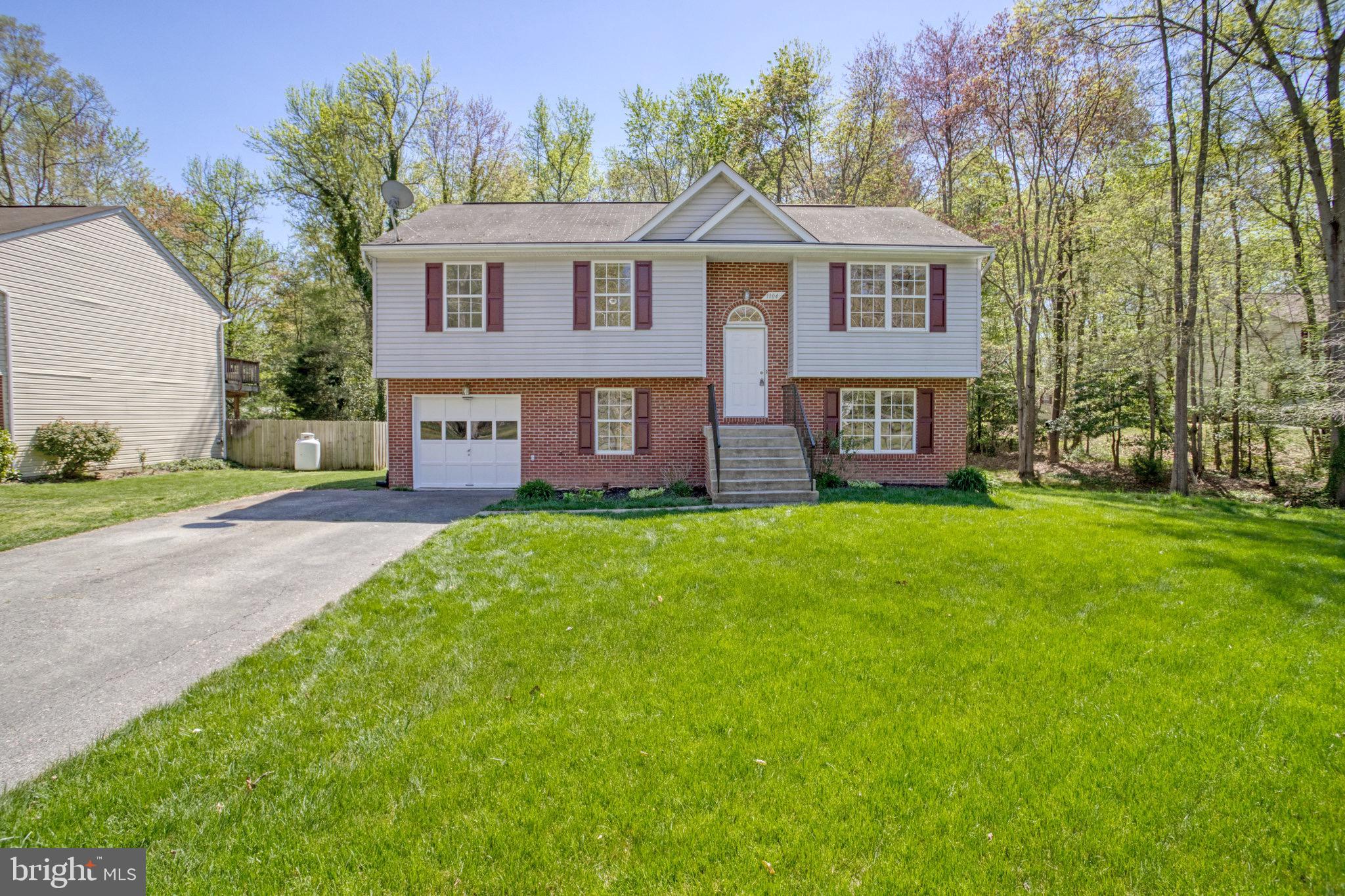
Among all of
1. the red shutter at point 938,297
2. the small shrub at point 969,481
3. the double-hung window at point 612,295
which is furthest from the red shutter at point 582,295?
the small shrub at point 969,481

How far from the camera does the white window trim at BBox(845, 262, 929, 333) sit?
12.4 meters

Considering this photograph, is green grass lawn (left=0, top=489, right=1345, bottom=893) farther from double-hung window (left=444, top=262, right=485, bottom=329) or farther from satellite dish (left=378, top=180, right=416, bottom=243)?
satellite dish (left=378, top=180, right=416, bottom=243)

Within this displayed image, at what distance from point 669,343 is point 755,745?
998 cm

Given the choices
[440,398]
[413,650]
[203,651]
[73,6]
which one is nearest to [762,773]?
[413,650]

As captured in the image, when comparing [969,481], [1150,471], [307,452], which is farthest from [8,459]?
[1150,471]

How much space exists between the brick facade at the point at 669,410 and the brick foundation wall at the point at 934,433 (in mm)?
21

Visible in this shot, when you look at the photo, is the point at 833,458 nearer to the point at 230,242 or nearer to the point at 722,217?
the point at 722,217

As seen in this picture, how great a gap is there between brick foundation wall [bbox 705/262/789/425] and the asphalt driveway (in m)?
6.69

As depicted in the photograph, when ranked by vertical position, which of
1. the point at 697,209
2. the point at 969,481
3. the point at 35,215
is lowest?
the point at 969,481

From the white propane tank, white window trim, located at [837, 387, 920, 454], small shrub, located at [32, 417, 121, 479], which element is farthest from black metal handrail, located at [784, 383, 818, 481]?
small shrub, located at [32, 417, 121, 479]

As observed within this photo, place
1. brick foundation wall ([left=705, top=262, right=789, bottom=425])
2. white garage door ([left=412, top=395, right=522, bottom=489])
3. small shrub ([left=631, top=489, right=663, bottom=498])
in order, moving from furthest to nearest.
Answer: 1. white garage door ([left=412, top=395, right=522, bottom=489])
2. brick foundation wall ([left=705, top=262, right=789, bottom=425])
3. small shrub ([left=631, top=489, right=663, bottom=498])

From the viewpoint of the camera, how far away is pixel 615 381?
12.6 meters

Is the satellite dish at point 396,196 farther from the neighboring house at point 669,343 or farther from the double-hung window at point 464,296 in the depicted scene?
the double-hung window at point 464,296

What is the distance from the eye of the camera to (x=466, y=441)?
12.9 meters
